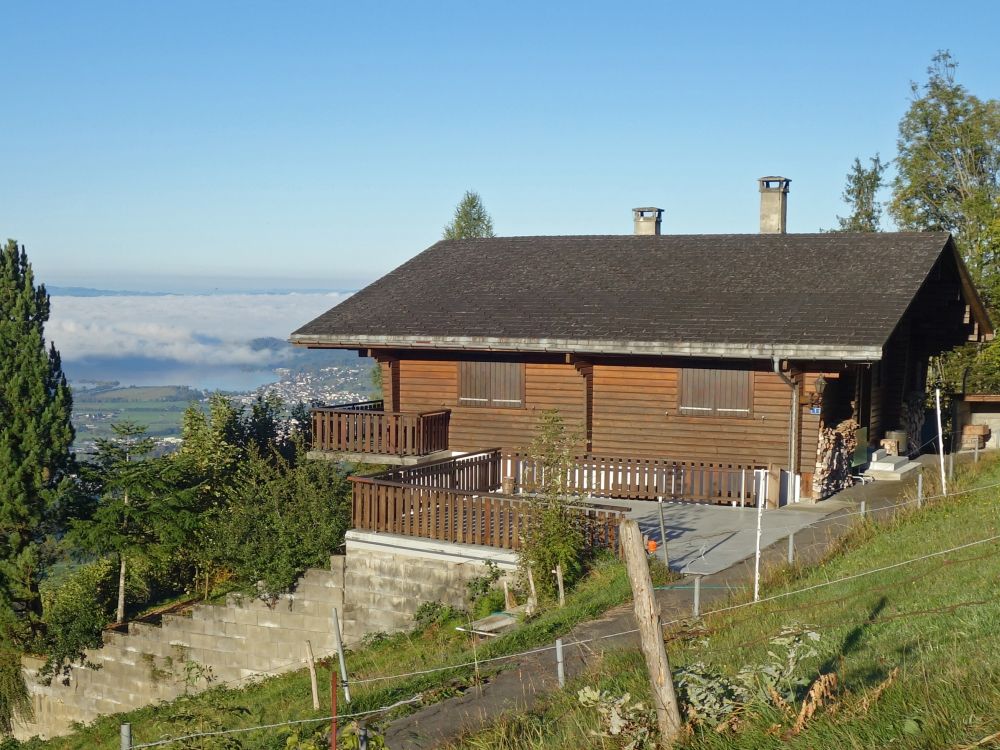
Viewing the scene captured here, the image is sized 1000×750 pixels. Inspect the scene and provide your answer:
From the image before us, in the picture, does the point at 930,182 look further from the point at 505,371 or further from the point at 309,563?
the point at 309,563

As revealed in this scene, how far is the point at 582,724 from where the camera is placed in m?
7.81

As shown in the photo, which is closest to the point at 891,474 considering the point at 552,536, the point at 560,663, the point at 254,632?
the point at 552,536

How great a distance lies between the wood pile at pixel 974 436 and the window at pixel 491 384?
1171 cm

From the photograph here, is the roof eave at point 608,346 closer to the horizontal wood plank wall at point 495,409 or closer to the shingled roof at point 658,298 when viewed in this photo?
the shingled roof at point 658,298

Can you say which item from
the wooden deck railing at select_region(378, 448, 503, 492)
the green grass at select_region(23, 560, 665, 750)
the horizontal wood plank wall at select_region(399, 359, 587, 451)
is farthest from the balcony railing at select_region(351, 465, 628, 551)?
the horizontal wood plank wall at select_region(399, 359, 587, 451)

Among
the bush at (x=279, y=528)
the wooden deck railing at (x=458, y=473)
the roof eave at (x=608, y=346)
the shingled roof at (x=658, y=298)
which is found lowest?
the bush at (x=279, y=528)

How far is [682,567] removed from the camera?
14.7m

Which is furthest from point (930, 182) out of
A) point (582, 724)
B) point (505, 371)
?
point (582, 724)

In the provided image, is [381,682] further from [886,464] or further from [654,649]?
[886,464]

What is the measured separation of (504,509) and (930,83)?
38748 mm

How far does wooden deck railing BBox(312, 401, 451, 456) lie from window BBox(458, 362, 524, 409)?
631 millimetres

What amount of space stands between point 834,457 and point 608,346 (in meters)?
4.90

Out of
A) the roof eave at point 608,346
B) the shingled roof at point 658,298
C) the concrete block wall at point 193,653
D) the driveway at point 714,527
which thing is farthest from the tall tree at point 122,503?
the driveway at point 714,527

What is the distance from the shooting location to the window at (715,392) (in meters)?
20.2
